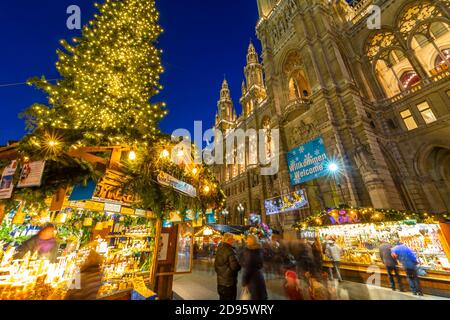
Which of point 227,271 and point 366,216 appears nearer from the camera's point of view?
point 227,271

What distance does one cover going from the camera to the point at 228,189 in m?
34.2

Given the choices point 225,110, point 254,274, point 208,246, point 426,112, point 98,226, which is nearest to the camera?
point 254,274

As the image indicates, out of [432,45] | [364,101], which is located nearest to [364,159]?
[364,101]

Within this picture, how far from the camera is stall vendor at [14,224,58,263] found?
555cm

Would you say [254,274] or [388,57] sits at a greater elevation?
[388,57]

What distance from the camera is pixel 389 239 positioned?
9.45 m

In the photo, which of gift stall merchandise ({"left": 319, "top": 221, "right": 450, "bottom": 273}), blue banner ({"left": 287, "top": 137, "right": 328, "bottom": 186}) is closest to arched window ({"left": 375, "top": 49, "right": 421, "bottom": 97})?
blue banner ({"left": 287, "top": 137, "right": 328, "bottom": 186})

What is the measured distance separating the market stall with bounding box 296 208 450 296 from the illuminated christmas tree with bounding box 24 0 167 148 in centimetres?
1022

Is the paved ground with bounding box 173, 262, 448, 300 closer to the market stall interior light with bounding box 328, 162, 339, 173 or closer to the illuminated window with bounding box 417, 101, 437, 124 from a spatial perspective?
the market stall interior light with bounding box 328, 162, 339, 173

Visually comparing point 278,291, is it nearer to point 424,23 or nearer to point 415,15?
point 424,23

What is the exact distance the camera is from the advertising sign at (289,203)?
14008mm

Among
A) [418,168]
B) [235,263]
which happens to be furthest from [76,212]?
[418,168]

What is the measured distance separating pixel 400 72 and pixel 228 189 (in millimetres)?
29373

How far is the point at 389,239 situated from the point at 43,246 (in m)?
14.3
